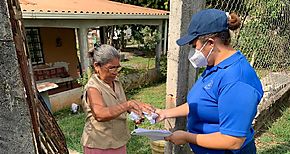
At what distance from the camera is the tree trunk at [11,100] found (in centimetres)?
76

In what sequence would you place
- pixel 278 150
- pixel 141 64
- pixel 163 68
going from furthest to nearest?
pixel 141 64
pixel 163 68
pixel 278 150

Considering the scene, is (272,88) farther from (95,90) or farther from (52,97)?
(52,97)

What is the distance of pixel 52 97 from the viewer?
23.4 ft

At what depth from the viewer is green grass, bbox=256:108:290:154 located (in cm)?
381

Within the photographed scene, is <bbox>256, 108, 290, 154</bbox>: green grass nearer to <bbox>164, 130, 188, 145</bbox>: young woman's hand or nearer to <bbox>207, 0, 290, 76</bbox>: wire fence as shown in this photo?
<bbox>207, 0, 290, 76</bbox>: wire fence

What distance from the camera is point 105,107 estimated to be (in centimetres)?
203

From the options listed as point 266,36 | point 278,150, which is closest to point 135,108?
point 278,150

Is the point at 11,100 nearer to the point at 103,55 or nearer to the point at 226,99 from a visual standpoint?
the point at 226,99

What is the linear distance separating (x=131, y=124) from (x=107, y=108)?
341 centimetres

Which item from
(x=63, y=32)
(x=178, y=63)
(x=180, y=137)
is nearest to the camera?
(x=180, y=137)

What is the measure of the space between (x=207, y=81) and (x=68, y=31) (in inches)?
357

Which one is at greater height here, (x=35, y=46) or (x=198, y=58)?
(x=198, y=58)

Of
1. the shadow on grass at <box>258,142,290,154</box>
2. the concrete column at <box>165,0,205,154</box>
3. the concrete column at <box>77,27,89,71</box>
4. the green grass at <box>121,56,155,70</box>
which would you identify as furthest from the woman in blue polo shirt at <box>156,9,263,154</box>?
the green grass at <box>121,56,155,70</box>

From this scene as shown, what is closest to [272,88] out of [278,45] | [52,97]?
[278,45]
